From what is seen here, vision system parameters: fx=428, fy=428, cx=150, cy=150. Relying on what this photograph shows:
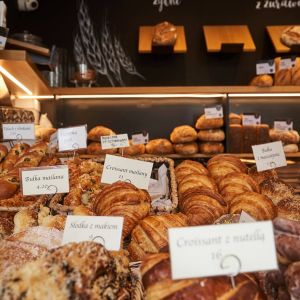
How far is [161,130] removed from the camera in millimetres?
4473

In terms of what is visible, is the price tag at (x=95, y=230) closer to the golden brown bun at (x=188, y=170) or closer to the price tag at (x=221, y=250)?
the price tag at (x=221, y=250)

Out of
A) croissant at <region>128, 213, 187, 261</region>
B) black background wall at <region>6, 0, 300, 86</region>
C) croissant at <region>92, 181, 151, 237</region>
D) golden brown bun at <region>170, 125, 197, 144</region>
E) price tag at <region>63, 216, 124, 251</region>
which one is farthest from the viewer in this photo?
black background wall at <region>6, 0, 300, 86</region>

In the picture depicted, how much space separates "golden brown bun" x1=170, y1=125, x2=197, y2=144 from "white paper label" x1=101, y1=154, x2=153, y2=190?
2189mm

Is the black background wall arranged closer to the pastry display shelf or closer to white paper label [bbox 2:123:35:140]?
the pastry display shelf

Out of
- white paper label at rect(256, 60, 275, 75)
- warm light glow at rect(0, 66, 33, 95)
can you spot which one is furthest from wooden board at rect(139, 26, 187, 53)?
warm light glow at rect(0, 66, 33, 95)

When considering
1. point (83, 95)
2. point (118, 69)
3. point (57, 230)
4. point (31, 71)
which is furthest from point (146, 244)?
point (118, 69)

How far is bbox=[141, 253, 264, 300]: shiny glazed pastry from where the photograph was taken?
916 mm

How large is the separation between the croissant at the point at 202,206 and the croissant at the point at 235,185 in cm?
17

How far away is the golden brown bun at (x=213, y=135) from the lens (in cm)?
399

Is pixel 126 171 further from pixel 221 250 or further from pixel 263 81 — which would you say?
pixel 263 81

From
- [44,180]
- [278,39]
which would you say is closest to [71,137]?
[44,180]

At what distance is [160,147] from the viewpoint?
406 cm

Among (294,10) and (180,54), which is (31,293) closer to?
(180,54)

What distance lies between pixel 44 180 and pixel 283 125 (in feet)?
9.55
